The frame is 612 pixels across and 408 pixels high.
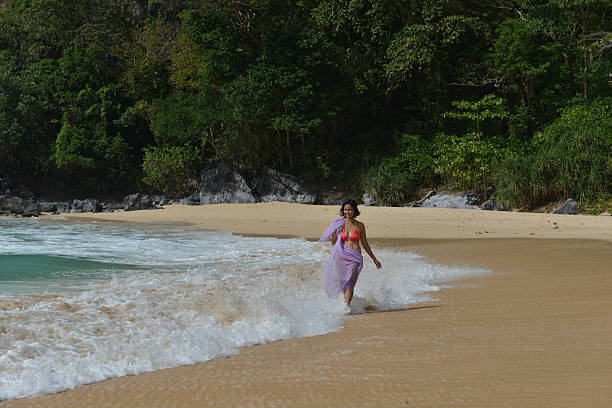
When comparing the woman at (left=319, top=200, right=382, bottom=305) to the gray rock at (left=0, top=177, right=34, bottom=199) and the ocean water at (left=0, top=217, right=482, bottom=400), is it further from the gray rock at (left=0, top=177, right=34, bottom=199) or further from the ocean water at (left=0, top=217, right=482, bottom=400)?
the gray rock at (left=0, top=177, right=34, bottom=199)

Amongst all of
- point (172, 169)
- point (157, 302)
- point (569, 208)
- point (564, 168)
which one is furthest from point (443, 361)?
point (172, 169)

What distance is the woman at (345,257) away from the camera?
599 cm

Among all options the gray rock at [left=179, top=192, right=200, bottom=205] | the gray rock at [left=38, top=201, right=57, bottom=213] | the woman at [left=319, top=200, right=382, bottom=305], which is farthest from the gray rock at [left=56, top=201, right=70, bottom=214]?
the woman at [left=319, top=200, right=382, bottom=305]

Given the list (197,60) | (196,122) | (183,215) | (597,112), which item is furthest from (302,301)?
(197,60)

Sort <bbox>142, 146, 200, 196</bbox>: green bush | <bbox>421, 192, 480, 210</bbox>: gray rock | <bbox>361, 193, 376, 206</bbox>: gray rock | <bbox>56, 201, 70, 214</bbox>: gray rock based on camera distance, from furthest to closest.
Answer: <bbox>142, 146, 200, 196</bbox>: green bush, <bbox>56, 201, 70, 214</bbox>: gray rock, <bbox>361, 193, 376, 206</bbox>: gray rock, <bbox>421, 192, 480, 210</bbox>: gray rock

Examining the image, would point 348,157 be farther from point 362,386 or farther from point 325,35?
point 362,386

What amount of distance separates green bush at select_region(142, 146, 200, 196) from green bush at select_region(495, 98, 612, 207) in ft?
42.2

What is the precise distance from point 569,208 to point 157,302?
1292cm

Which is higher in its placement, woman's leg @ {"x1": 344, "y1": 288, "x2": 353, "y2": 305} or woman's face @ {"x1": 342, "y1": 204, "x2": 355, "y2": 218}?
woman's face @ {"x1": 342, "y1": 204, "x2": 355, "y2": 218}

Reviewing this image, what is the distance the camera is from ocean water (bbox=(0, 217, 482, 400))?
3889mm

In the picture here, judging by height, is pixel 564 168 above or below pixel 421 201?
above

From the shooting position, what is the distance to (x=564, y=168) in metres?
16.8

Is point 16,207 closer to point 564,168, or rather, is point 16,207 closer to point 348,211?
point 564,168

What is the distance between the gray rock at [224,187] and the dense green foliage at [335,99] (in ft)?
3.04
